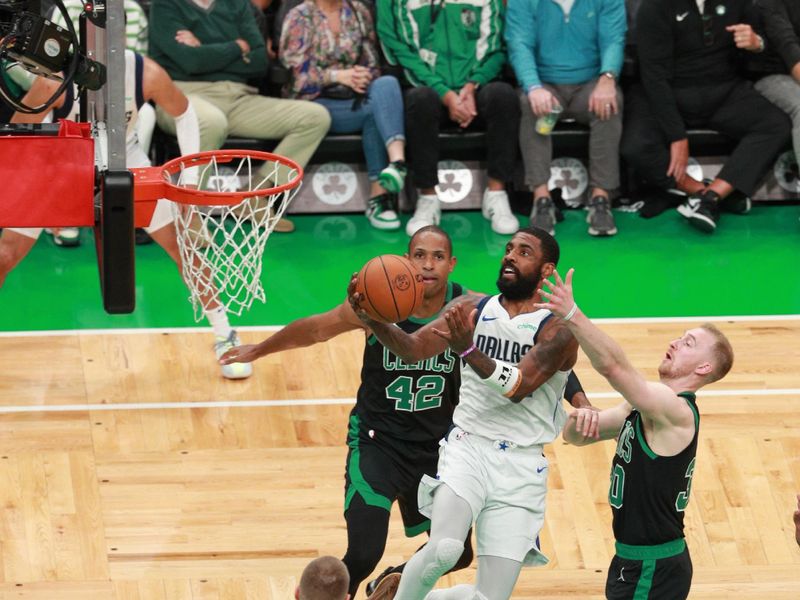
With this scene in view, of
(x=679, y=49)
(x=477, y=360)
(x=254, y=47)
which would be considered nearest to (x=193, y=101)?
(x=254, y=47)

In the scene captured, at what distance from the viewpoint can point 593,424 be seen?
5820 mm

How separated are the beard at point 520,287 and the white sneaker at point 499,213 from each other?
431cm

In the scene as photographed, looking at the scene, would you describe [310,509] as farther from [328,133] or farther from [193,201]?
[328,133]

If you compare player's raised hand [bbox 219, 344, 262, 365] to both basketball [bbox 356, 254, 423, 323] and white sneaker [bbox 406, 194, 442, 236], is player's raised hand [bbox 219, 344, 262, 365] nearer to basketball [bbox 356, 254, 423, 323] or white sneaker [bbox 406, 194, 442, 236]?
basketball [bbox 356, 254, 423, 323]

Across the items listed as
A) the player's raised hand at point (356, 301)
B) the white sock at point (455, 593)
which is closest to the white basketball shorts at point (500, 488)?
the white sock at point (455, 593)

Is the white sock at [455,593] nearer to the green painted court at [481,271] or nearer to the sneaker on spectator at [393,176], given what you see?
the green painted court at [481,271]

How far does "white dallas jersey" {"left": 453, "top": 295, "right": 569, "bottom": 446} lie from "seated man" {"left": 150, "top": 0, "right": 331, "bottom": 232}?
4445 millimetres

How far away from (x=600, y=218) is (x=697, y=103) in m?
1.14

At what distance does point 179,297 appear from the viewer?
9.54 m

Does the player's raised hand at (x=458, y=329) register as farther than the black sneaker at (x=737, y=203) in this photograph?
No

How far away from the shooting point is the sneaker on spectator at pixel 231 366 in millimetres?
8555

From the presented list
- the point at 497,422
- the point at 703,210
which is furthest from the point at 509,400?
the point at 703,210

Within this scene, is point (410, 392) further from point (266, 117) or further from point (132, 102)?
point (266, 117)

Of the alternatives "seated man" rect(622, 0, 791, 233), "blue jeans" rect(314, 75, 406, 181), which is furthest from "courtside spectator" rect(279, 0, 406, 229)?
"seated man" rect(622, 0, 791, 233)
